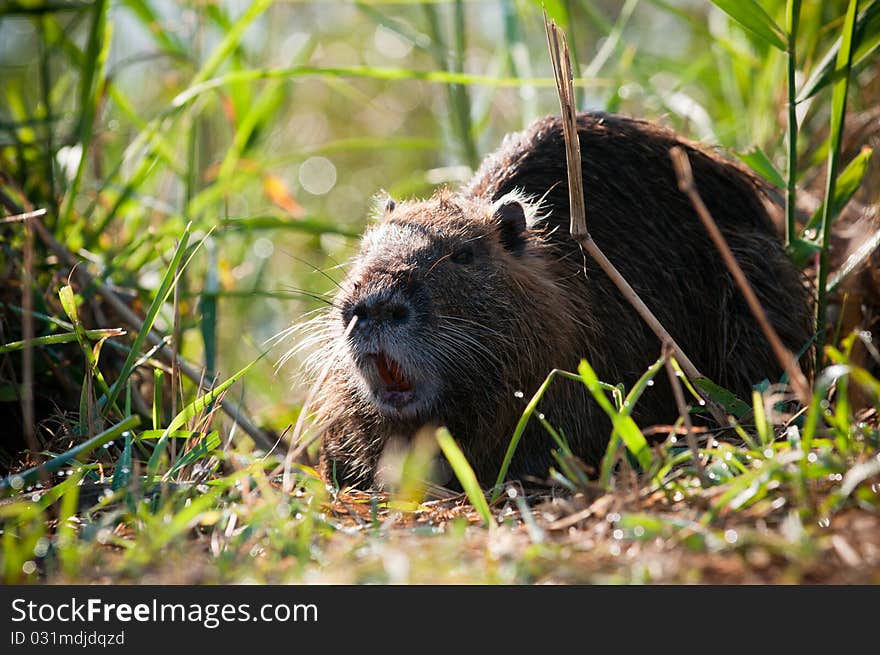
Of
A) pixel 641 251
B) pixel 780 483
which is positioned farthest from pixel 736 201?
pixel 780 483


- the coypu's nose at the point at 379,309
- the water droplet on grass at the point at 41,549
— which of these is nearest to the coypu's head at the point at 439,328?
the coypu's nose at the point at 379,309

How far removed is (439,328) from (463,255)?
273mm

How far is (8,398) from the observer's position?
2.78m

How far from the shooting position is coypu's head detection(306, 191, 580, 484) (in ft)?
8.50

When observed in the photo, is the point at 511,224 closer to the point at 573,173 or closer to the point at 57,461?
the point at 573,173

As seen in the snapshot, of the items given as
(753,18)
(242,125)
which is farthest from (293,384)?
(753,18)

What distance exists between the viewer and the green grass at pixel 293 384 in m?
1.73

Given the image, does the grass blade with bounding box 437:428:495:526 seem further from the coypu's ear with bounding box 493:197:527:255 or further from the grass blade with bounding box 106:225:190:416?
the coypu's ear with bounding box 493:197:527:255

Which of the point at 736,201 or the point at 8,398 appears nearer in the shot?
the point at 8,398

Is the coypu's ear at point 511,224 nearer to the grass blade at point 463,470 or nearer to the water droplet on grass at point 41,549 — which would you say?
the grass blade at point 463,470
